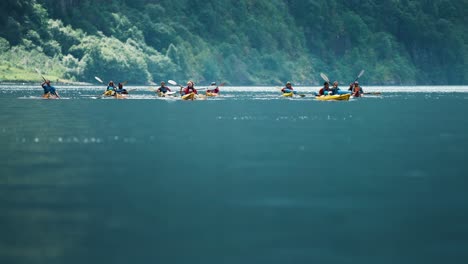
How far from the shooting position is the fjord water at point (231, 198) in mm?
21188

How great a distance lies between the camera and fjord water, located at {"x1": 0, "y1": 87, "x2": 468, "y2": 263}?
2119 cm

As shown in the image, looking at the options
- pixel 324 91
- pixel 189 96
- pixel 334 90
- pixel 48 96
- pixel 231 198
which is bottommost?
pixel 189 96

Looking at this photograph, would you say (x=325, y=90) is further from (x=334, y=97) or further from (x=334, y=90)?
(x=334, y=90)

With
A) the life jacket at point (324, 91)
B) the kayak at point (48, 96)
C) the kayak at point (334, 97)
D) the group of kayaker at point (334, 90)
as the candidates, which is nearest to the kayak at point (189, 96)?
the group of kayaker at point (334, 90)

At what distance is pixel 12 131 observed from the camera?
172 ft

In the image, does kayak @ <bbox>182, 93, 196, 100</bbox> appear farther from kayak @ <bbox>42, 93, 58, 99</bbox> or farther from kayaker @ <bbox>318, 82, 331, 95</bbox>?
kayak @ <bbox>42, 93, 58, 99</bbox>

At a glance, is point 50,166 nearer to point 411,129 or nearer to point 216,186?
point 216,186

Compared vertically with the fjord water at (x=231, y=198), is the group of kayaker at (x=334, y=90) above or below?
below

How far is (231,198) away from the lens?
90.2 ft

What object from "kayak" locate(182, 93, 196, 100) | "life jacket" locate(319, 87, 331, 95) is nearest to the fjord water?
"life jacket" locate(319, 87, 331, 95)

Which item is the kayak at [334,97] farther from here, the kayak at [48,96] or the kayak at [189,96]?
the kayak at [48,96]

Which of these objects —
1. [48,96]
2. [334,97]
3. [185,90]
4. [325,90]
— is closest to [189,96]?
[185,90]

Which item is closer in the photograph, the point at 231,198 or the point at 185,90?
the point at 231,198

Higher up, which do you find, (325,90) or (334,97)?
(325,90)
